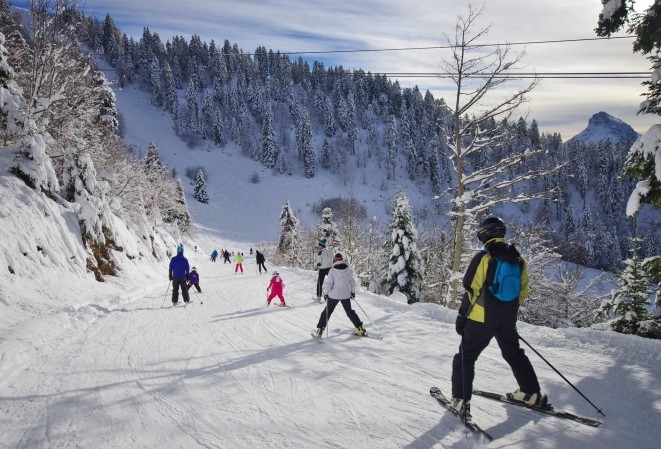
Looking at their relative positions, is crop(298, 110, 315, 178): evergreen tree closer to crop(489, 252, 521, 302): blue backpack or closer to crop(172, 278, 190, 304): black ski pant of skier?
crop(172, 278, 190, 304): black ski pant of skier

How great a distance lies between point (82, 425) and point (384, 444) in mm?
3092

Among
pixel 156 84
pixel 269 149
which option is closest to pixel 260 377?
pixel 269 149

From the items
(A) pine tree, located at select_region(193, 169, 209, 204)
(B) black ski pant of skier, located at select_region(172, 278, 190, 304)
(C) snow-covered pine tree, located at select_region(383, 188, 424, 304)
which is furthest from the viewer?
(A) pine tree, located at select_region(193, 169, 209, 204)

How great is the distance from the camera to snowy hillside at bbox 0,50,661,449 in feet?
12.1

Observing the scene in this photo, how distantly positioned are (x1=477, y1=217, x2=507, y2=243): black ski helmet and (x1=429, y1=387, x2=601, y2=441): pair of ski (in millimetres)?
1869

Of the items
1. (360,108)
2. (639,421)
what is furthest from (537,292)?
(360,108)

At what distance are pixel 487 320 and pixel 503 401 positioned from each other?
123 cm

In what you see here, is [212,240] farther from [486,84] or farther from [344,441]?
[344,441]

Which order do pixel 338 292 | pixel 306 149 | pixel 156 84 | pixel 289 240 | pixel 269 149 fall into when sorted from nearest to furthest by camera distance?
pixel 338 292 < pixel 289 240 < pixel 269 149 < pixel 306 149 < pixel 156 84

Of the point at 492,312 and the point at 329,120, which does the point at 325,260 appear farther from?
the point at 329,120

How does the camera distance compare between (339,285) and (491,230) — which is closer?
(491,230)

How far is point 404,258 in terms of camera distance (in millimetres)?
26359

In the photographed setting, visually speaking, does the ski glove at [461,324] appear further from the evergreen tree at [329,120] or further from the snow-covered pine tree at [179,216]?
the evergreen tree at [329,120]

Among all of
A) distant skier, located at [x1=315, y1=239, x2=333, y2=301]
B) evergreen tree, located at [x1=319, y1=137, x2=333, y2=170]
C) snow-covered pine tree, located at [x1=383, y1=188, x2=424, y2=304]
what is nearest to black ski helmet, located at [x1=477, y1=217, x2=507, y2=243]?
distant skier, located at [x1=315, y1=239, x2=333, y2=301]
